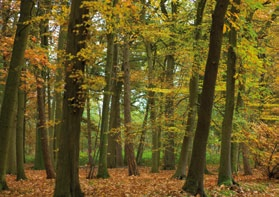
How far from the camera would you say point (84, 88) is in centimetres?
699

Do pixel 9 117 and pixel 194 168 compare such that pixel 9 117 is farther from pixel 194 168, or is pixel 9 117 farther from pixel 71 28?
pixel 194 168

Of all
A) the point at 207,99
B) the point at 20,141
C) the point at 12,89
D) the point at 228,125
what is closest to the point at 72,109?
the point at 12,89

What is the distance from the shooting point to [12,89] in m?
8.51

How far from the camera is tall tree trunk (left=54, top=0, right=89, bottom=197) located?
6.77 meters

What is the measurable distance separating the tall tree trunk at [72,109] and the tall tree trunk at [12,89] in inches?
77.9

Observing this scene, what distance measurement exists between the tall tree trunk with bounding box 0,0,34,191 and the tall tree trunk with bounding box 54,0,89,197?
198 cm

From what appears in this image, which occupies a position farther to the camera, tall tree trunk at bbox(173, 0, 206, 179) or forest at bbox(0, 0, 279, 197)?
tall tree trunk at bbox(173, 0, 206, 179)

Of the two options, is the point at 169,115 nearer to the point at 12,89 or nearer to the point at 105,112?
the point at 105,112

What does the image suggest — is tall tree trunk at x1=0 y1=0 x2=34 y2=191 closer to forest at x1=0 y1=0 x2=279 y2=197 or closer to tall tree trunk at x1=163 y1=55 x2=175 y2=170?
forest at x1=0 y1=0 x2=279 y2=197

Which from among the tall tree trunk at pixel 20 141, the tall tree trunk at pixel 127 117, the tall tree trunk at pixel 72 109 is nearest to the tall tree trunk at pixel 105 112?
the tall tree trunk at pixel 127 117

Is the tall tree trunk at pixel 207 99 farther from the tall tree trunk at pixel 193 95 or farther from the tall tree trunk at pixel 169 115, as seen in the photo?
the tall tree trunk at pixel 169 115

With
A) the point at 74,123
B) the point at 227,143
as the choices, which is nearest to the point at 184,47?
the point at 227,143

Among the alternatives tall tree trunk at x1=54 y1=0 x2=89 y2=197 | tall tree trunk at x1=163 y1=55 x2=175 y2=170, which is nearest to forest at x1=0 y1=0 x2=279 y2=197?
tall tree trunk at x1=54 y1=0 x2=89 y2=197

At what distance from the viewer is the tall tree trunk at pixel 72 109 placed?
677 cm
